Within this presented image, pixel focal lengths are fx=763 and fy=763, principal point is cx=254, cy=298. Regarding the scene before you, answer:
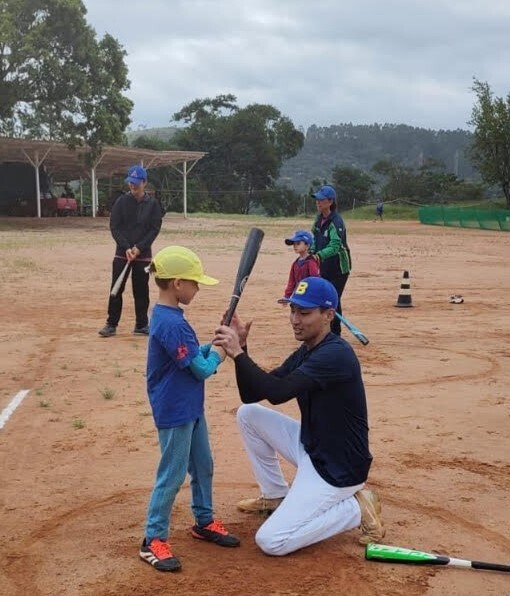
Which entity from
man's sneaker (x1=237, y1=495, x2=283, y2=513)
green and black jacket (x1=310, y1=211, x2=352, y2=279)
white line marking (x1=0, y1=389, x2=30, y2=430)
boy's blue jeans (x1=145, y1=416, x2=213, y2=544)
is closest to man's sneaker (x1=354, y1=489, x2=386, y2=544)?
man's sneaker (x1=237, y1=495, x2=283, y2=513)

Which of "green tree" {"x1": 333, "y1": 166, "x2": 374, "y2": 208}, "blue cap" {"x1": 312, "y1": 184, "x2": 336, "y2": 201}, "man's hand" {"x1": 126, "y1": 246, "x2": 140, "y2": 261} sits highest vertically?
"green tree" {"x1": 333, "y1": 166, "x2": 374, "y2": 208}

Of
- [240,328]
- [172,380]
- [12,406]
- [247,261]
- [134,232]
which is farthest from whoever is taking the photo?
[134,232]

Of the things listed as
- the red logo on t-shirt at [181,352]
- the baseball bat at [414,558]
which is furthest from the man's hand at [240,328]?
the baseball bat at [414,558]

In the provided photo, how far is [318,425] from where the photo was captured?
422 cm

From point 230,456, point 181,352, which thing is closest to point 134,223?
point 230,456

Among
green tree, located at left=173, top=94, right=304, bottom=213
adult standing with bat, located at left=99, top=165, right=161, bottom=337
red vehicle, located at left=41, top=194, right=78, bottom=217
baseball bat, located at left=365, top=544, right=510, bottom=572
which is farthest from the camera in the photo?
green tree, located at left=173, top=94, right=304, bottom=213

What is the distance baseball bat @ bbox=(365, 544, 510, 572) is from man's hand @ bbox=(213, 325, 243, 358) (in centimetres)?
125

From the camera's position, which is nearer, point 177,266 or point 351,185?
point 177,266

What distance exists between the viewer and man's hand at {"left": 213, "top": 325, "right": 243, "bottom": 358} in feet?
13.2

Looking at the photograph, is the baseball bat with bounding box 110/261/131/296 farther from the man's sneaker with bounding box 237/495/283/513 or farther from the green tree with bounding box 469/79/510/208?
the green tree with bounding box 469/79/510/208

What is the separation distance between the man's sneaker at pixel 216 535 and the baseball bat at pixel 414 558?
73 cm

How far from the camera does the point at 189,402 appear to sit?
153 inches

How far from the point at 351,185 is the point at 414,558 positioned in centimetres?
7757

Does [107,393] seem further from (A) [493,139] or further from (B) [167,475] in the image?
(A) [493,139]
